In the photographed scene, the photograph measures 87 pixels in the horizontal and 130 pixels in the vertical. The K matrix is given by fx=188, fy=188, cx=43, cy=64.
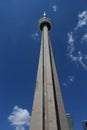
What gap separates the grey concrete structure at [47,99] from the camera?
149 ft

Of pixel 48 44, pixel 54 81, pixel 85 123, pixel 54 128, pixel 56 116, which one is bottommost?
pixel 54 128

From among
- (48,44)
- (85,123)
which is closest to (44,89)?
(48,44)

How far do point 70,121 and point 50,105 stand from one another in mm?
126758

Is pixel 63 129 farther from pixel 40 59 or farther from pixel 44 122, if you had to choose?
pixel 40 59

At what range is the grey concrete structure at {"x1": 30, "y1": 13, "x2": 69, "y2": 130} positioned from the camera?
45409mm

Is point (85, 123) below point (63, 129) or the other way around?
the other way around

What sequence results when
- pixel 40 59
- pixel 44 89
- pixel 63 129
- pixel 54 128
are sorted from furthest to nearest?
pixel 40 59 < pixel 44 89 < pixel 63 129 < pixel 54 128

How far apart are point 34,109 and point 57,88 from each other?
33.2ft

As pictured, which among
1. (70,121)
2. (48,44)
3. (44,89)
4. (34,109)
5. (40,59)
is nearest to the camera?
(34,109)

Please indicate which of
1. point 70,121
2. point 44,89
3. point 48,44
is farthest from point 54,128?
point 70,121

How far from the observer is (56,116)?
1879 inches

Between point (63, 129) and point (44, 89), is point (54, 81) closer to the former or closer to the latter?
point (44, 89)

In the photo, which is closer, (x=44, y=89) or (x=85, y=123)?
(x=44, y=89)

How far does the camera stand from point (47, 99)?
49.8 meters
